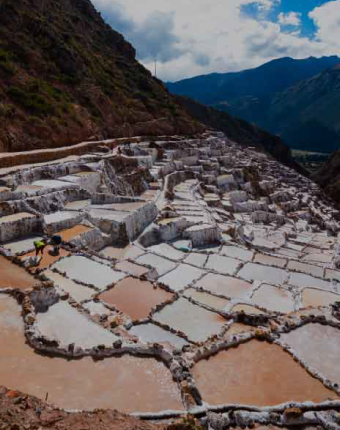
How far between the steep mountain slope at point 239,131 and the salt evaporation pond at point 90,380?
289ft

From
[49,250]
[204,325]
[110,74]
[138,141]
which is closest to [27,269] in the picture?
[49,250]

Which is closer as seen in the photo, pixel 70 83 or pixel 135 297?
pixel 135 297

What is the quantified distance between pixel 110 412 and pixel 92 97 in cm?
4145

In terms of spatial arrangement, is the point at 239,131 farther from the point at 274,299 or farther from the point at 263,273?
the point at 274,299

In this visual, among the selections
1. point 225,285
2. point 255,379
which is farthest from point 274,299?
point 255,379

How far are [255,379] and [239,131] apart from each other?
3735 inches

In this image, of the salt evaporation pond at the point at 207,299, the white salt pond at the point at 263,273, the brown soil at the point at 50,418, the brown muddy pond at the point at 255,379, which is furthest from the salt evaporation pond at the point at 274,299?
the brown soil at the point at 50,418

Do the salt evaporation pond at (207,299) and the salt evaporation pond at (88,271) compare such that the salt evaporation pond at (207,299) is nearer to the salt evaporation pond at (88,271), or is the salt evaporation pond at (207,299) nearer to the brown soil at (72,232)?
the salt evaporation pond at (88,271)

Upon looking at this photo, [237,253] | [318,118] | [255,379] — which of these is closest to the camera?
[255,379]

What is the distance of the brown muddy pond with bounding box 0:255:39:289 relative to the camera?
10688 millimetres

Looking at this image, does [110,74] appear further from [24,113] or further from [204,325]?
[204,325]

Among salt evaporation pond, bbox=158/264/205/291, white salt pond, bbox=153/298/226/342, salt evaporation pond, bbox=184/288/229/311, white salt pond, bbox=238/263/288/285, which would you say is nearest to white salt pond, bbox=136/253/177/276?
salt evaporation pond, bbox=158/264/205/291

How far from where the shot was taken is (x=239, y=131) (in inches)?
3794

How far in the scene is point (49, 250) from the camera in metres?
13.7
